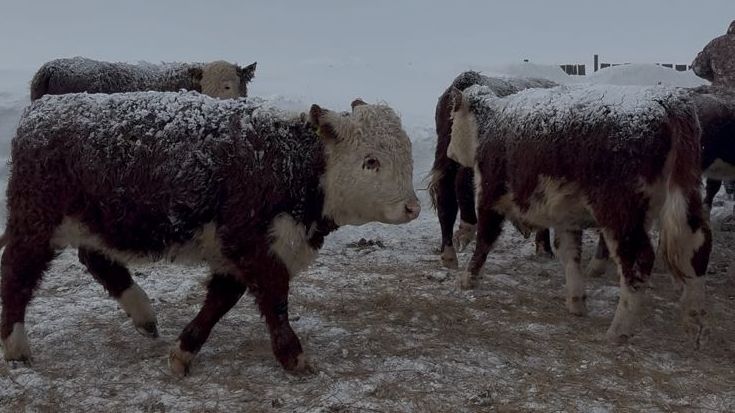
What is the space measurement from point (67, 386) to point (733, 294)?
523 cm

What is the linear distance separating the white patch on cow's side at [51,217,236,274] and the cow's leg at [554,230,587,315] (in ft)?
9.13

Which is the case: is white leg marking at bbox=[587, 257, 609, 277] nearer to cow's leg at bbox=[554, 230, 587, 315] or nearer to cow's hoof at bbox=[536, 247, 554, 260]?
cow's hoof at bbox=[536, 247, 554, 260]

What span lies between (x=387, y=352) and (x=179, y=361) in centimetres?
124

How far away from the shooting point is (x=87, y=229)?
4.38 metres

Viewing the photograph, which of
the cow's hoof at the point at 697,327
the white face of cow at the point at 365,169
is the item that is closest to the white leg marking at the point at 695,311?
Result: the cow's hoof at the point at 697,327

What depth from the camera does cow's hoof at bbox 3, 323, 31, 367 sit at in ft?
14.8

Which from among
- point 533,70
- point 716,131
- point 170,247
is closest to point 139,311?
point 170,247

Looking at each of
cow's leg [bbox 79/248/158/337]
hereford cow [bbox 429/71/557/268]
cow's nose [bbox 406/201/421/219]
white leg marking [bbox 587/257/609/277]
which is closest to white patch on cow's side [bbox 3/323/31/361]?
cow's leg [bbox 79/248/158/337]

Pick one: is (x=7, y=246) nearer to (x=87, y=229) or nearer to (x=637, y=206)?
(x=87, y=229)

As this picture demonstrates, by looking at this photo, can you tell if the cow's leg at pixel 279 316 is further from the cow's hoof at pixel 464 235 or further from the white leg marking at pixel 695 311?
the cow's hoof at pixel 464 235

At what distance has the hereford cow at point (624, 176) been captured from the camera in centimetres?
484

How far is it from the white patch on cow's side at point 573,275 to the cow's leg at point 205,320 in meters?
2.64

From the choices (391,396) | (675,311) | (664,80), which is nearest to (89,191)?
(391,396)

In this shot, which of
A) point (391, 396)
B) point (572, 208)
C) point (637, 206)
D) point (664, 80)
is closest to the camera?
point (391, 396)
